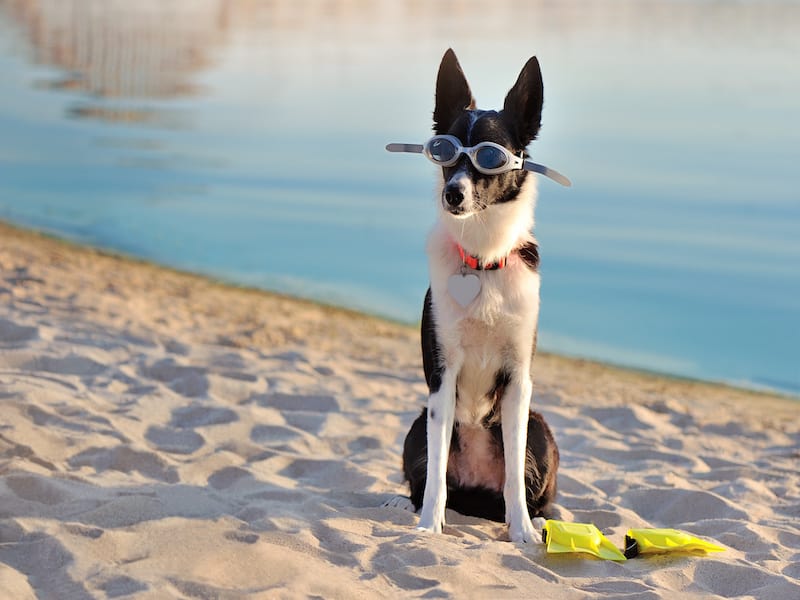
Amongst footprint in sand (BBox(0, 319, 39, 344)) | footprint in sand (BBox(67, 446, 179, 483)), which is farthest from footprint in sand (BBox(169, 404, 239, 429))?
footprint in sand (BBox(0, 319, 39, 344))

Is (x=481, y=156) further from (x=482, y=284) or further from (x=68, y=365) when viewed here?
(x=68, y=365)

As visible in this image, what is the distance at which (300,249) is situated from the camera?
10.6 meters

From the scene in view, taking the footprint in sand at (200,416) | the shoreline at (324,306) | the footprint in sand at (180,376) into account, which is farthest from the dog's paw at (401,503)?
the shoreline at (324,306)

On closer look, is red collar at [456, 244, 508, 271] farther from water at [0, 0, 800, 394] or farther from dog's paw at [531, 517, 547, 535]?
water at [0, 0, 800, 394]

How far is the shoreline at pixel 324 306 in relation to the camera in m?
8.00

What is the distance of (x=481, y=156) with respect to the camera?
12.9 feet

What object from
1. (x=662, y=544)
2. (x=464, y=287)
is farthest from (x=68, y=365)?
(x=662, y=544)

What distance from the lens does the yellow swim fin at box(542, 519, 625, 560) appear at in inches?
150

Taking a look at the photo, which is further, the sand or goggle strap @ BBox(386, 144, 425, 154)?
goggle strap @ BBox(386, 144, 425, 154)

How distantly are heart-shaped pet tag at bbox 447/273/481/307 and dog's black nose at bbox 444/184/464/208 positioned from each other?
31cm

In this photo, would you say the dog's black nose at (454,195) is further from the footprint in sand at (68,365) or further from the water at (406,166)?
the water at (406,166)

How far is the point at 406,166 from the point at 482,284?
A: 999 centimetres

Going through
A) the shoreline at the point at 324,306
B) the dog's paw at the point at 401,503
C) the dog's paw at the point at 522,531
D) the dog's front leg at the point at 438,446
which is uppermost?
the dog's front leg at the point at 438,446

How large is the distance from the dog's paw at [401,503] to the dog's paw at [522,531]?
1.53ft
